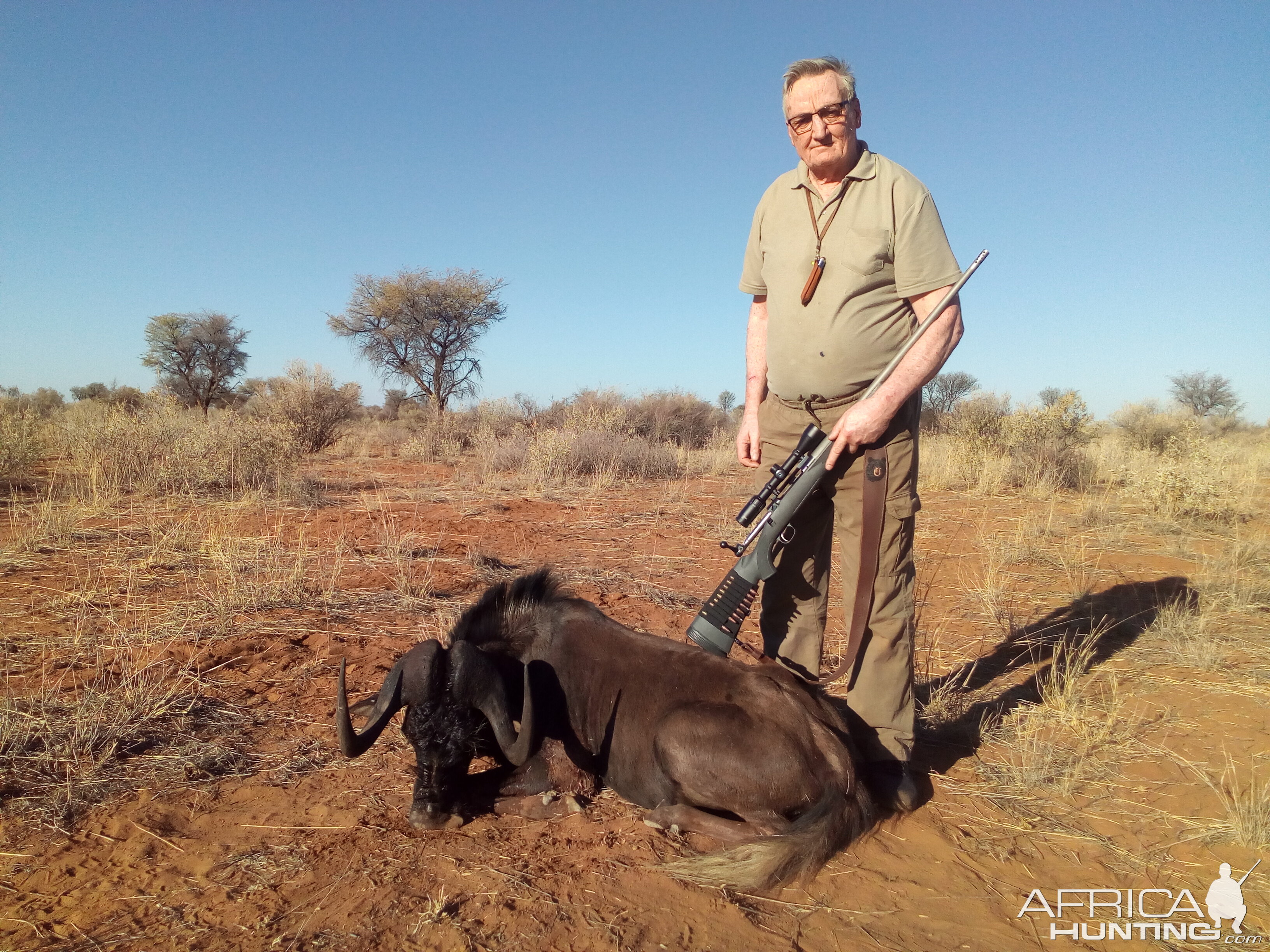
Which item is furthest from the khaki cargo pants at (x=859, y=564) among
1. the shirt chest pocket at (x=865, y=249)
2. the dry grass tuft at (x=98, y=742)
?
the dry grass tuft at (x=98, y=742)

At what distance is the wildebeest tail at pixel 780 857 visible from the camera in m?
2.44

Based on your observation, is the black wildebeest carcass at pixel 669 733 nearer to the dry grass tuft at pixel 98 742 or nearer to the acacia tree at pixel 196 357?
the dry grass tuft at pixel 98 742

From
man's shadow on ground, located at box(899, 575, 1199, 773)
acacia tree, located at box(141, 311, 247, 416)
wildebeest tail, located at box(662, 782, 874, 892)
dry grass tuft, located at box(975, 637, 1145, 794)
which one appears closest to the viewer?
wildebeest tail, located at box(662, 782, 874, 892)

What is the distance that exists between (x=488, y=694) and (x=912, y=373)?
6.94 ft

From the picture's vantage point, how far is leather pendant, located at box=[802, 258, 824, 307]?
2.92 m

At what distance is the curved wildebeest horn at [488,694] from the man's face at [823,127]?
7.82 ft

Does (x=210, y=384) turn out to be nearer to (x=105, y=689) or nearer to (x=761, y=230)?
(x=105, y=689)

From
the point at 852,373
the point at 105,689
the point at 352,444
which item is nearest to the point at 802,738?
the point at 852,373

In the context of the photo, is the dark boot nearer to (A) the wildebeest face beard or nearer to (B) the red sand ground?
(B) the red sand ground

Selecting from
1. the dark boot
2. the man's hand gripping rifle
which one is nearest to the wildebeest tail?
the dark boot

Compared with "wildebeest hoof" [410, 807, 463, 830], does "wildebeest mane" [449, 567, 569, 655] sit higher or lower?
higher

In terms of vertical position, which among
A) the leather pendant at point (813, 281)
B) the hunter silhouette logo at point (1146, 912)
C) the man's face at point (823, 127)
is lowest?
the hunter silhouette logo at point (1146, 912)

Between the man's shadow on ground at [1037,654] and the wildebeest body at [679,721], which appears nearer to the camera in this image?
the wildebeest body at [679,721]

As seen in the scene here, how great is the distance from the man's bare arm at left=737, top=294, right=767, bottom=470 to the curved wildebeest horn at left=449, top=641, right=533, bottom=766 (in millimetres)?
1566
